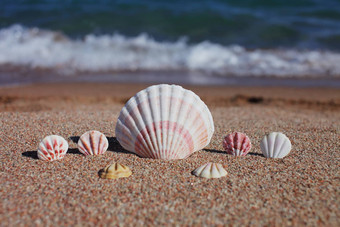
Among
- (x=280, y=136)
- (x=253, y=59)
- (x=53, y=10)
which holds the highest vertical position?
(x=53, y=10)

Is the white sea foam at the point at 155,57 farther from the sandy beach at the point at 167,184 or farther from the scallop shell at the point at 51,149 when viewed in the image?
the scallop shell at the point at 51,149

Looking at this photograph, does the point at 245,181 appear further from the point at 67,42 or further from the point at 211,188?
the point at 67,42

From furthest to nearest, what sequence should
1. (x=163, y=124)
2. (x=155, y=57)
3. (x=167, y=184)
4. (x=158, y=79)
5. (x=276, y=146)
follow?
1. (x=155, y=57)
2. (x=158, y=79)
3. (x=276, y=146)
4. (x=163, y=124)
5. (x=167, y=184)

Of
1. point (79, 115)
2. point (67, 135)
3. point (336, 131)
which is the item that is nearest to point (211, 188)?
point (67, 135)

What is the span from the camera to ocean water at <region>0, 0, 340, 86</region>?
7680mm

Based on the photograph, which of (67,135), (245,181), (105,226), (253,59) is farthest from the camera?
(253,59)

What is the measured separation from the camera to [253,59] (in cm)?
830

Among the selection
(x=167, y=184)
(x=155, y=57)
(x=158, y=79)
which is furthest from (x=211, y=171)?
(x=155, y=57)

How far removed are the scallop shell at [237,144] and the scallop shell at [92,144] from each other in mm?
996

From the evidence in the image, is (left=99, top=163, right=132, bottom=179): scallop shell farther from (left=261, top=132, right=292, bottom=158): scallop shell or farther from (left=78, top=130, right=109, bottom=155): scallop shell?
(left=261, top=132, right=292, bottom=158): scallop shell

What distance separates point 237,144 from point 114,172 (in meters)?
1.01

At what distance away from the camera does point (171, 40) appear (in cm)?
998

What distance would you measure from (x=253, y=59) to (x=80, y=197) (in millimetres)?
7093

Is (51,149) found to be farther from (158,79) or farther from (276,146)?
(158,79)
